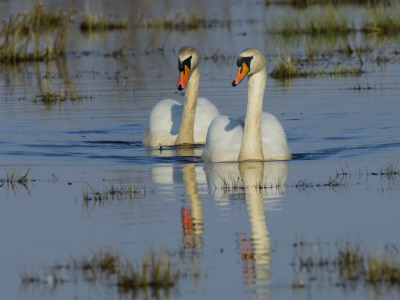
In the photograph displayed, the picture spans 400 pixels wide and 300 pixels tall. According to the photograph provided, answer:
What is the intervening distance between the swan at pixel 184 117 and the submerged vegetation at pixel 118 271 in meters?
6.68

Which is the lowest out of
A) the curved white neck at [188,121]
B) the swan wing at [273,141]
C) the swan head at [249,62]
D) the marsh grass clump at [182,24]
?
the swan wing at [273,141]

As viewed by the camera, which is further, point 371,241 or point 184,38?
point 184,38

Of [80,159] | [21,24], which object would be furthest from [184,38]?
[80,159]

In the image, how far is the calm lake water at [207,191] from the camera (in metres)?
6.28

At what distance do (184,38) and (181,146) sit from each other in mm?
21058

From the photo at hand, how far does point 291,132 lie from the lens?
47.7 feet

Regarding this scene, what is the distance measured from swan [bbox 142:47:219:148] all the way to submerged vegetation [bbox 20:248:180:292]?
21.9 feet

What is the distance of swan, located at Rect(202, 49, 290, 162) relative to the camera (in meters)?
11.1

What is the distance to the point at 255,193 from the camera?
918cm

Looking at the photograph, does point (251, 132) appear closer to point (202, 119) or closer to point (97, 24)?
point (202, 119)

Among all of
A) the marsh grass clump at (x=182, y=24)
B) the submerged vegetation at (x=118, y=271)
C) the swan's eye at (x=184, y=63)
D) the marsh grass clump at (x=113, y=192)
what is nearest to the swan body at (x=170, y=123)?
the swan's eye at (x=184, y=63)

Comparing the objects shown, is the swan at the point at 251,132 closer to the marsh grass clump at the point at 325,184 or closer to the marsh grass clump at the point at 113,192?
the marsh grass clump at the point at 325,184

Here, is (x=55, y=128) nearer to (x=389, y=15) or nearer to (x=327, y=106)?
(x=327, y=106)

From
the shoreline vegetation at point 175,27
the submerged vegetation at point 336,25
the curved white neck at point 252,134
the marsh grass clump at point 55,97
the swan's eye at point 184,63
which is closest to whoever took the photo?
the curved white neck at point 252,134
